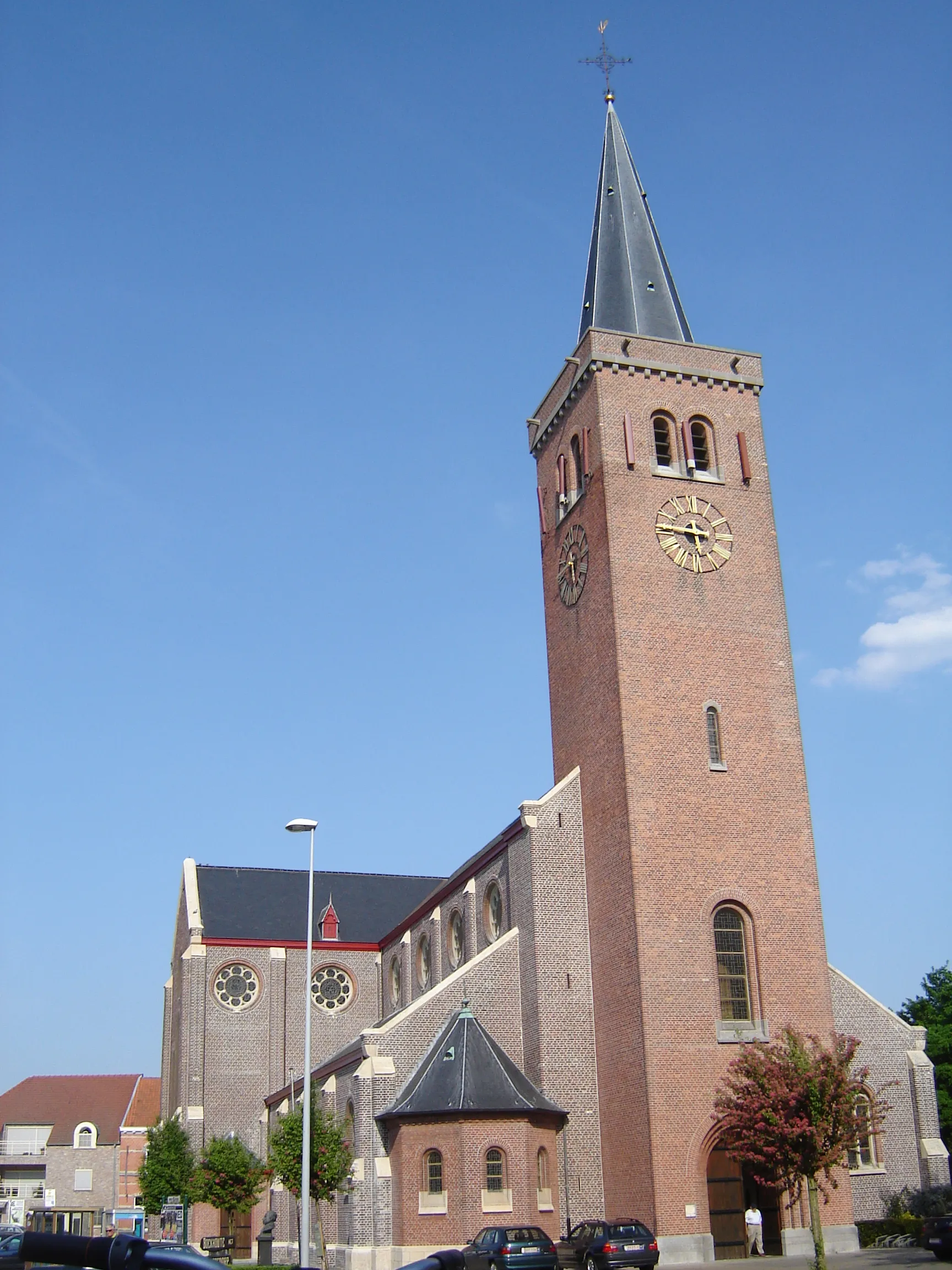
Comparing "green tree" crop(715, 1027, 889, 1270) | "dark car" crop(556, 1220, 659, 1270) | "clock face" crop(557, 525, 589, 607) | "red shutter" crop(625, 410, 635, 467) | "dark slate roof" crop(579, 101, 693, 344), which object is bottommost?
"dark car" crop(556, 1220, 659, 1270)

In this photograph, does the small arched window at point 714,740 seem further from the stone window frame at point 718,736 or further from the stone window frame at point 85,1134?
the stone window frame at point 85,1134

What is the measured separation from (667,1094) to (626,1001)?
7.68ft

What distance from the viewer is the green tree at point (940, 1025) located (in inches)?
2003

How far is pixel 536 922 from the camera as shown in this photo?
101 ft

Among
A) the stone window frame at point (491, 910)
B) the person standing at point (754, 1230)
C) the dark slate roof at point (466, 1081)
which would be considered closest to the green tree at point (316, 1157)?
the dark slate roof at point (466, 1081)

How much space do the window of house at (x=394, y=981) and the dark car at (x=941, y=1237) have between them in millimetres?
24956

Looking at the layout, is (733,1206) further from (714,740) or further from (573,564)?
(573,564)

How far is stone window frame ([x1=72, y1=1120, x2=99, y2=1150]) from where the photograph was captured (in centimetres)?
6919

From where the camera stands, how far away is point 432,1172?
1097 inches

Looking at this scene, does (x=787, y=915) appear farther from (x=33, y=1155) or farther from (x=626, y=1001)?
(x=33, y=1155)

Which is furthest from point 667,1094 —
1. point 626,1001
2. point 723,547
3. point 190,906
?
point 190,906

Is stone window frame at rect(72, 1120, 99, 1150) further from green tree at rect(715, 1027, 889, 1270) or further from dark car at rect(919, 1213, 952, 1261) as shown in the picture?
dark car at rect(919, 1213, 952, 1261)

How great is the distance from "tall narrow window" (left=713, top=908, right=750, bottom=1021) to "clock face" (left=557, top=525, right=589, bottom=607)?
948 cm

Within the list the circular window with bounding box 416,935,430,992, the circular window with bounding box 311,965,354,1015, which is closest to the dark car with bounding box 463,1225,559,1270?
the circular window with bounding box 416,935,430,992
